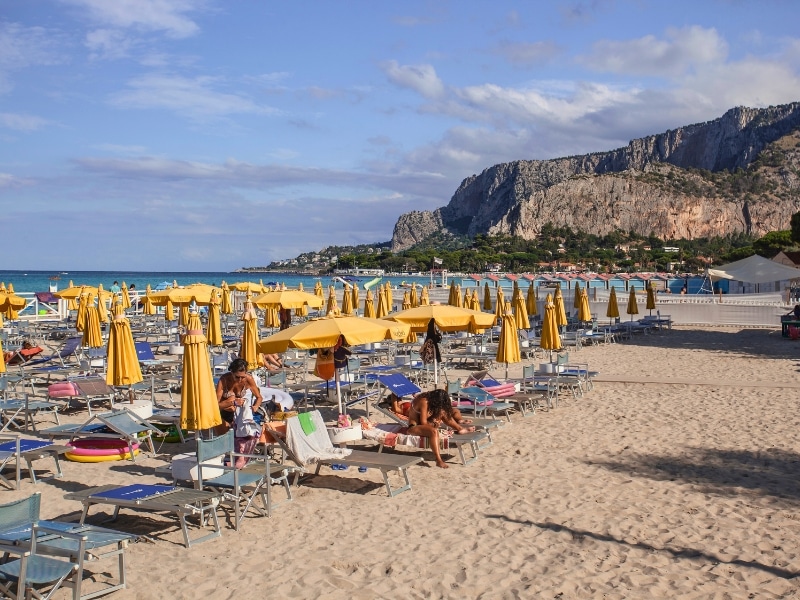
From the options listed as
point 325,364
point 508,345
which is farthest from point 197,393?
point 508,345

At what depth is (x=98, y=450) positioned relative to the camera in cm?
800

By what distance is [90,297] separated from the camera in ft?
53.6

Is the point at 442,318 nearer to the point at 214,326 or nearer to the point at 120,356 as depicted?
the point at 120,356

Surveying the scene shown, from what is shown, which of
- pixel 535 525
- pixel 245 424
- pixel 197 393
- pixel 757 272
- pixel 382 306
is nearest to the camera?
pixel 535 525

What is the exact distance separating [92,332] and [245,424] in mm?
8120

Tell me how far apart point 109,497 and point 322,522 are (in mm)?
1730

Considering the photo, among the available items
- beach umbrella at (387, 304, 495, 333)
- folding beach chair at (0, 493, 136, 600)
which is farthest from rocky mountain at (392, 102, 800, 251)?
folding beach chair at (0, 493, 136, 600)

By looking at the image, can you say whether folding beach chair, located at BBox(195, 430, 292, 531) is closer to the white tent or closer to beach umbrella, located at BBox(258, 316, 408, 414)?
beach umbrella, located at BBox(258, 316, 408, 414)

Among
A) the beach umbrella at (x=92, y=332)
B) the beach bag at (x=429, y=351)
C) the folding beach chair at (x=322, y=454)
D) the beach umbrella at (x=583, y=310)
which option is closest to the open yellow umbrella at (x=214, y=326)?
the beach umbrella at (x=92, y=332)

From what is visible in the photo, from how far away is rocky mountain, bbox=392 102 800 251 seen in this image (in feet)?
394

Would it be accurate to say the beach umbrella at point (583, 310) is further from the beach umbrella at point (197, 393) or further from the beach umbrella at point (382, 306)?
the beach umbrella at point (197, 393)

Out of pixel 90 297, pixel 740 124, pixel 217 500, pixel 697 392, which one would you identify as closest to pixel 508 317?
pixel 697 392

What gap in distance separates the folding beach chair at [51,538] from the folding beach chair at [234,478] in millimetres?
1337

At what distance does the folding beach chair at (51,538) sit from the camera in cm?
430
